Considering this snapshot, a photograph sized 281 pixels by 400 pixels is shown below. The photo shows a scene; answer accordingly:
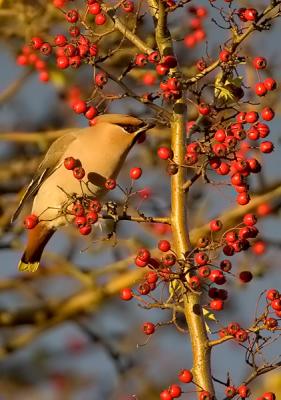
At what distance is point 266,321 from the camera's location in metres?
2.73

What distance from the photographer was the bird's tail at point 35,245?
15.5 ft

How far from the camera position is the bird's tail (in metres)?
4.74

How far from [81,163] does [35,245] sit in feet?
2.90

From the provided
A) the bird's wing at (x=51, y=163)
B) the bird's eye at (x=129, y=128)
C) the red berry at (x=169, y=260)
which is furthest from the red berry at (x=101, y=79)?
the bird's wing at (x=51, y=163)

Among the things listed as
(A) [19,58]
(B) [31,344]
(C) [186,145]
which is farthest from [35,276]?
(C) [186,145]

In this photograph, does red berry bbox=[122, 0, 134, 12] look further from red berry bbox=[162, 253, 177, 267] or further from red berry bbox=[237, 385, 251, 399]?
red berry bbox=[237, 385, 251, 399]

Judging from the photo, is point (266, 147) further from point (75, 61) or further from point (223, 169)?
point (75, 61)

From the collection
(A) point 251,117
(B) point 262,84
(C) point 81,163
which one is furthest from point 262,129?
(C) point 81,163

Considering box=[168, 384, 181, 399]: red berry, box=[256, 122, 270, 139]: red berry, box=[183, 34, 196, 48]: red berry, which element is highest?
box=[183, 34, 196, 48]: red berry

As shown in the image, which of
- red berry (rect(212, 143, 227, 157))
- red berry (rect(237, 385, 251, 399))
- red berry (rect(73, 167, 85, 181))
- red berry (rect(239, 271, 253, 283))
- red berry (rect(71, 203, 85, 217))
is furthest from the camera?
red berry (rect(73, 167, 85, 181))

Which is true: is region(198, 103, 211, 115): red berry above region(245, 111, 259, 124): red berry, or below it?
above

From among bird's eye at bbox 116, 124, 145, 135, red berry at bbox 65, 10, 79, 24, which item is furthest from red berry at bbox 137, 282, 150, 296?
bird's eye at bbox 116, 124, 145, 135

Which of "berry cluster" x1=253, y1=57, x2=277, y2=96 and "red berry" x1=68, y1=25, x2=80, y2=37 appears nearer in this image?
"berry cluster" x1=253, y1=57, x2=277, y2=96

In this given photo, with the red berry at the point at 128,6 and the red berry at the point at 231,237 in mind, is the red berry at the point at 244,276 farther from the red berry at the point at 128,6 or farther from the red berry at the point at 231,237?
the red berry at the point at 128,6
